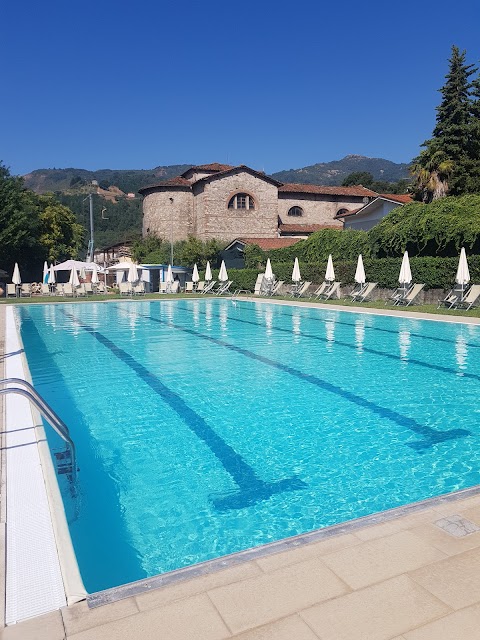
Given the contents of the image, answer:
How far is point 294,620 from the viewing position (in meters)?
2.11

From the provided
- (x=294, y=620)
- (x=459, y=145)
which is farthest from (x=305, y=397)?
(x=459, y=145)

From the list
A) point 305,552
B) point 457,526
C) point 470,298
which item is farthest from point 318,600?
point 470,298

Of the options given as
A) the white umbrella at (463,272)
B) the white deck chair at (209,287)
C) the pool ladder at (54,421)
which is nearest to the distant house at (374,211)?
the white deck chair at (209,287)

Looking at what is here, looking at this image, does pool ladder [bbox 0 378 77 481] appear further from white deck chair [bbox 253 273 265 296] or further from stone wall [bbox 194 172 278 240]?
stone wall [bbox 194 172 278 240]

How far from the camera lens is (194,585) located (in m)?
2.37

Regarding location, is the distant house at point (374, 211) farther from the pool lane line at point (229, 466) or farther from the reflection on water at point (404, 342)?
the pool lane line at point (229, 466)

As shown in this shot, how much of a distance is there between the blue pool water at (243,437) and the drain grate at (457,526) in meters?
0.89

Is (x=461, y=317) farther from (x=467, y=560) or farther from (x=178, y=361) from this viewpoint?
(x=467, y=560)

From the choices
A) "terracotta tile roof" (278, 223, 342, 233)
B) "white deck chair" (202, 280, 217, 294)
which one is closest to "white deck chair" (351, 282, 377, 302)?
"white deck chair" (202, 280, 217, 294)

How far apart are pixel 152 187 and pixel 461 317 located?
36.6 m

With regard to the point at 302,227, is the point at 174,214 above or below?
above

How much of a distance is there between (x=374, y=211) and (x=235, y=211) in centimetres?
1220

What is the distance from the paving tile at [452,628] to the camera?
1.99 meters

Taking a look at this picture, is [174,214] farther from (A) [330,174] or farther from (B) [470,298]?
(A) [330,174]
